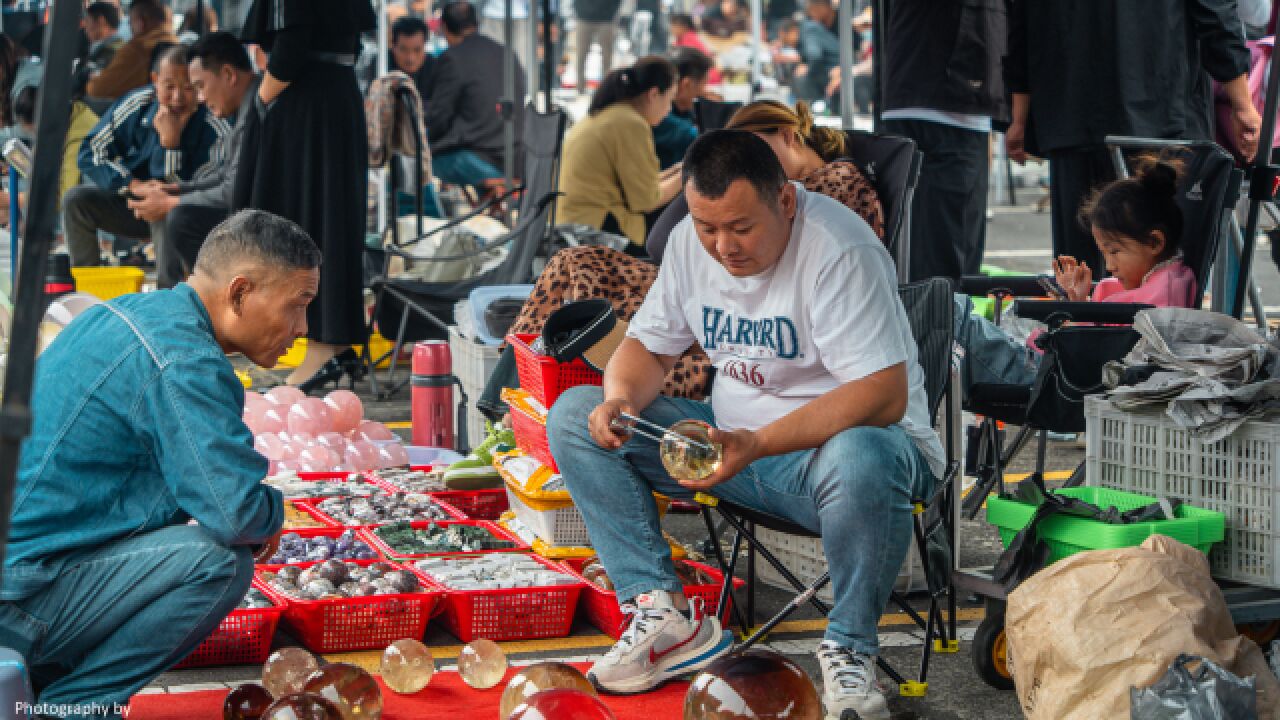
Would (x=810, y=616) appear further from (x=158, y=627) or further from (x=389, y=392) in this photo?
(x=389, y=392)

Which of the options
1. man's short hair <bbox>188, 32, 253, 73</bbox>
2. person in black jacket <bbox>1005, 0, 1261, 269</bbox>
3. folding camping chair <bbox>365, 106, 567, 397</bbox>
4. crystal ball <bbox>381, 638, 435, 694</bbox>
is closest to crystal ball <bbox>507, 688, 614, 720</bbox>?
crystal ball <bbox>381, 638, 435, 694</bbox>

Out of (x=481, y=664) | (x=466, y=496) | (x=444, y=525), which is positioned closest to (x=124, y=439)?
(x=481, y=664)

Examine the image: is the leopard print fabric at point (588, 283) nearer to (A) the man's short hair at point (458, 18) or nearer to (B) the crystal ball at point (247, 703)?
(B) the crystal ball at point (247, 703)

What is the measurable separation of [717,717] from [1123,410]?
1.53 meters

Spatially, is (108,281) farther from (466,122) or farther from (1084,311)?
(1084,311)

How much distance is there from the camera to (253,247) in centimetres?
Answer: 313

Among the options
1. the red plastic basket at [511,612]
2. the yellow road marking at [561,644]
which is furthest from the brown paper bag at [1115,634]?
the red plastic basket at [511,612]

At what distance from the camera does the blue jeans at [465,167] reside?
505 inches

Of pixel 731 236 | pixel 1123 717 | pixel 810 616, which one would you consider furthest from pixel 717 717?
pixel 810 616

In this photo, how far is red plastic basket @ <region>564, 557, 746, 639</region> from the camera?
3.97 metres

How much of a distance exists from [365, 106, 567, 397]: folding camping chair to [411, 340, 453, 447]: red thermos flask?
4.64 ft

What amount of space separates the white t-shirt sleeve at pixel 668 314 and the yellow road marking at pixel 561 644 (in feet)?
2.71

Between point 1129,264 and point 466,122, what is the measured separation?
8650 millimetres

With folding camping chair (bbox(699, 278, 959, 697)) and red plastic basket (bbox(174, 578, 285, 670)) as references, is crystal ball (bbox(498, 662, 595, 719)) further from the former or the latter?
red plastic basket (bbox(174, 578, 285, 670))
